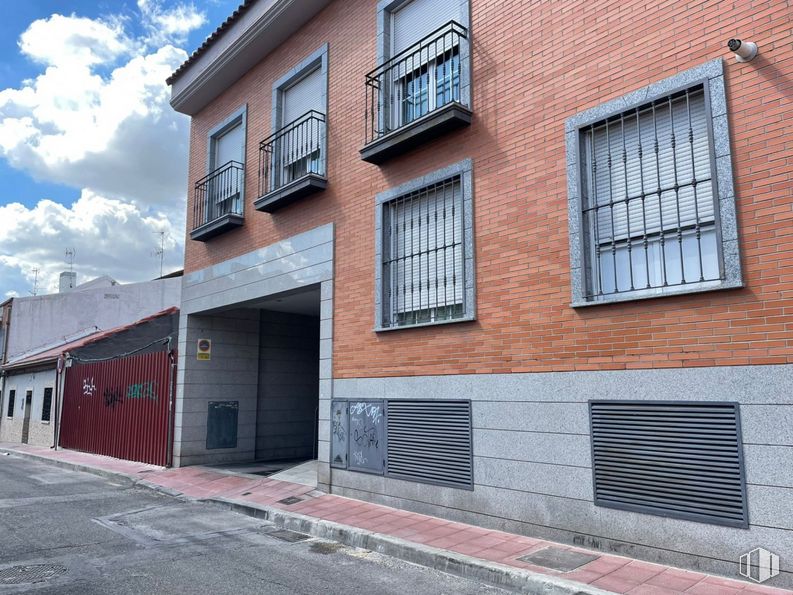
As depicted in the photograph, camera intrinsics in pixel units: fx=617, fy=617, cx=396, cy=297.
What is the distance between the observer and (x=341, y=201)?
9719 mm

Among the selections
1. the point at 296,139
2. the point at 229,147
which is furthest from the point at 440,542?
the point at 229,147

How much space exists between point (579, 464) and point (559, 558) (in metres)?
0.91

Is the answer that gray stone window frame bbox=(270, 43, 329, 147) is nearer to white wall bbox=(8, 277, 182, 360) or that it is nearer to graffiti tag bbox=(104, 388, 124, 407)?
graffiti tag bbox=(104, 388, 124, 407)

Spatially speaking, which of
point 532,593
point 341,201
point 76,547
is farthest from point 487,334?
point 76,547

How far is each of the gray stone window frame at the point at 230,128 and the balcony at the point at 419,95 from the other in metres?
3.86

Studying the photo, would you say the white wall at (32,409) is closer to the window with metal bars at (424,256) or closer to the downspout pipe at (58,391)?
the downspout pipe at (58,391)

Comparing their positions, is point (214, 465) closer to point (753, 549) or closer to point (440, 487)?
point (440, 487)

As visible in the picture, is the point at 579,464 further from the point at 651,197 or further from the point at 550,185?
the point at 550,185

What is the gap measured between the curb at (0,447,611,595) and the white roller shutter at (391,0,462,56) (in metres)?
6.57

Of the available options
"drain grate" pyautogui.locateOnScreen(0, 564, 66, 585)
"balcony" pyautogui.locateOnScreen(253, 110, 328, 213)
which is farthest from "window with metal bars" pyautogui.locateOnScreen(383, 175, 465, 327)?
"drain grate" pyautogui.locateOnScreen(0, 564, 66, 585)

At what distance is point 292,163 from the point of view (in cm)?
1112

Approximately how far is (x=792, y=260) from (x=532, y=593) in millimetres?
3383

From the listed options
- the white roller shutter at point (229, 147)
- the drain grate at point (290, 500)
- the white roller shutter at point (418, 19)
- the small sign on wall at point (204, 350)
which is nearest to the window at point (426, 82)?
the white roller shutter at point (418, 19)

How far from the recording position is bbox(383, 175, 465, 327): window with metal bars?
26.1 ft
